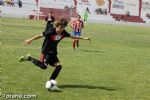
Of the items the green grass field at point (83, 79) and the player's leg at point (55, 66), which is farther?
the player's leg at point (55, 66)

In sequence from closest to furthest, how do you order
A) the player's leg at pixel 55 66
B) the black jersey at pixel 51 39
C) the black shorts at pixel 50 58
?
the black jersey at pixel 51 39 → the player's leg at pixel 55 66 → the black shorts at pixel 50 58

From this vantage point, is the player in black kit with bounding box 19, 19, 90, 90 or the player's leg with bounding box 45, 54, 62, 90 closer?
the player in black kit with bounding box 19, 19, 90, 90

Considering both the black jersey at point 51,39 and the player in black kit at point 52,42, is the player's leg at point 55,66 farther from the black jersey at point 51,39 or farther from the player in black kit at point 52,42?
the black jersey at point 51,39

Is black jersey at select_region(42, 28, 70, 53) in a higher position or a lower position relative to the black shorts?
higher

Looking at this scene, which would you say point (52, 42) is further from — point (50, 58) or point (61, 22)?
Result: point (61, 22)

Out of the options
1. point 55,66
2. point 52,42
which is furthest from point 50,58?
point 52,42

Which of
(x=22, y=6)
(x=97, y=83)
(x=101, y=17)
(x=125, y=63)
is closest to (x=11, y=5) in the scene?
(x=22, y=6)

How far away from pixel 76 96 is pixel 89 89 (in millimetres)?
1191

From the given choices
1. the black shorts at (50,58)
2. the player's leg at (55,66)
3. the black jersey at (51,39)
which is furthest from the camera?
the black shorts at (50,58)

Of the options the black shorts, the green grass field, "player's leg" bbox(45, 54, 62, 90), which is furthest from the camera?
the black shorts

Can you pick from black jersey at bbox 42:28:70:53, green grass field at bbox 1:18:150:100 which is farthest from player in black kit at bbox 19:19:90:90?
green grass field at bbox 1:18:150:100

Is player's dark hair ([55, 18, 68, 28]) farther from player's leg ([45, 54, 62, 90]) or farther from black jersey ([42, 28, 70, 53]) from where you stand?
player's leg ([45, 54, 62, 90])


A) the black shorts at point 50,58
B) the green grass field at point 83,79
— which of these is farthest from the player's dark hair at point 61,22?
the green grass field at point 83,79

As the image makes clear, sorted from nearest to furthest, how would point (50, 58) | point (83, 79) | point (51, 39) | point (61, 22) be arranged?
point (61, 22) → point (51, 39) → point (50, 58) → point (83, 79)
